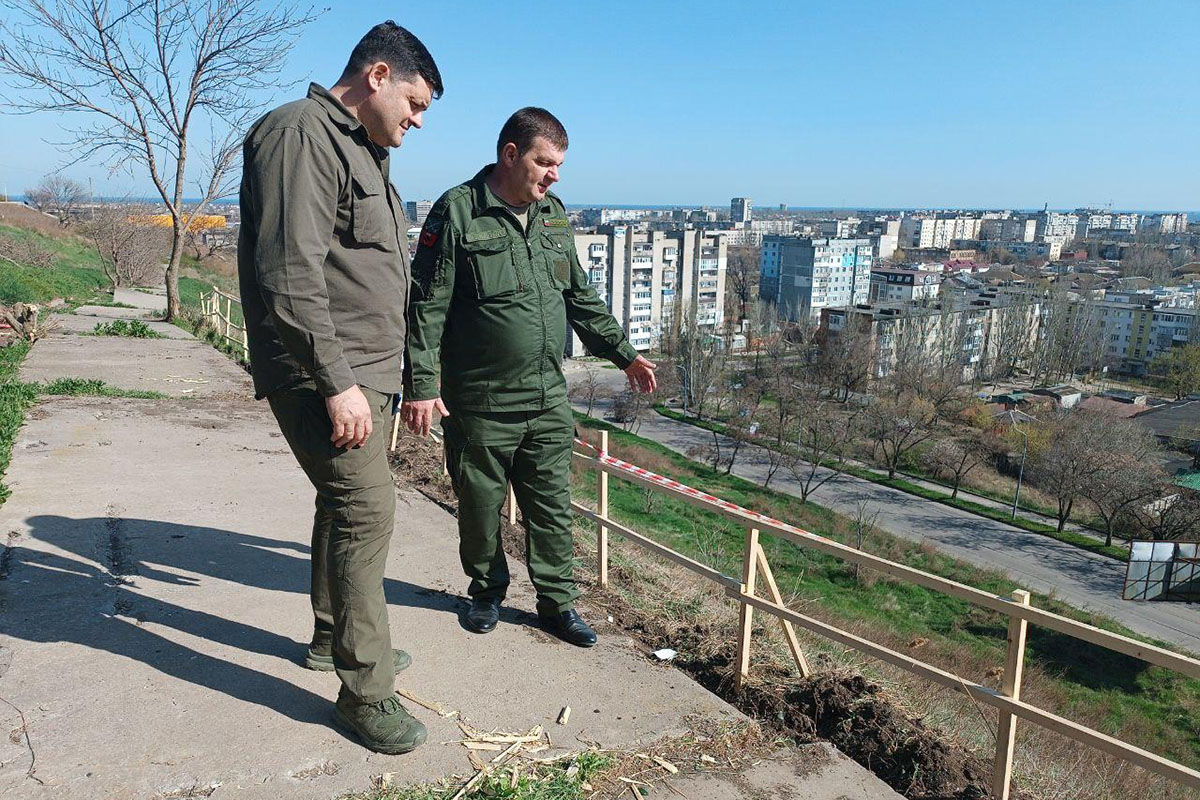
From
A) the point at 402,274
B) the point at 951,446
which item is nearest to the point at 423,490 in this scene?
the point at 402,274

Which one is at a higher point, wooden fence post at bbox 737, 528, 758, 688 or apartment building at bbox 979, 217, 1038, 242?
apartment building at bbox 979, 217, 1038, 242

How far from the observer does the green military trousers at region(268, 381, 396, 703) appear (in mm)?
2229

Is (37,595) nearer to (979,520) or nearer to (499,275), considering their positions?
(499,275)

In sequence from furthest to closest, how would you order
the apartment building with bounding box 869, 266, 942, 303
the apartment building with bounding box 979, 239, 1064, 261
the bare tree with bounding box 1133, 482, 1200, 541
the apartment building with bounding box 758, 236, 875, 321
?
the apartment building with bounding box 979, 239, 1064, 261
the apartment building with bounding box 758, 236, 875, 321
the apartment building with bounding box 869, 266, 942, 303
the bare tree with bounding box 1133, 482, 1200, 541

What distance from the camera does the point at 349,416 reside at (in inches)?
82.8

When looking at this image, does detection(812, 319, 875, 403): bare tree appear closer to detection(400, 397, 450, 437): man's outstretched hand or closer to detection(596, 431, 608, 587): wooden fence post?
detection(596, 431, 608, 587): wooden fence post

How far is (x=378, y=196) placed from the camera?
7.46 feet

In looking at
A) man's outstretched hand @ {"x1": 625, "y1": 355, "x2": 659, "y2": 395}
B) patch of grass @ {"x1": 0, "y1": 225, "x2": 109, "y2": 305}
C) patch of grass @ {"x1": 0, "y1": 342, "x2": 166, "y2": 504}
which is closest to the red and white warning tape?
man's outstretched hand @ {"x1": 625, "y1": 355, "x2": 659, "y2": 395}

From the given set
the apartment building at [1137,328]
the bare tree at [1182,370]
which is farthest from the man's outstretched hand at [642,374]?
the apartment building at [1137,328]

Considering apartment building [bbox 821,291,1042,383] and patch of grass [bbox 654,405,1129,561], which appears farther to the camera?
apartment building [bbox 821,291,1042,383]

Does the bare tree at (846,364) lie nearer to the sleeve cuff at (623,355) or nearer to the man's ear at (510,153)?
the sleeve cuff at (623,355)

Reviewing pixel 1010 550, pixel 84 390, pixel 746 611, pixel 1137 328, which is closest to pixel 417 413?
pixel 746 611

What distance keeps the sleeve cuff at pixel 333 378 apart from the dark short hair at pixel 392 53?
826 mm

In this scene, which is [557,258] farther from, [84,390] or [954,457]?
[954,457]
